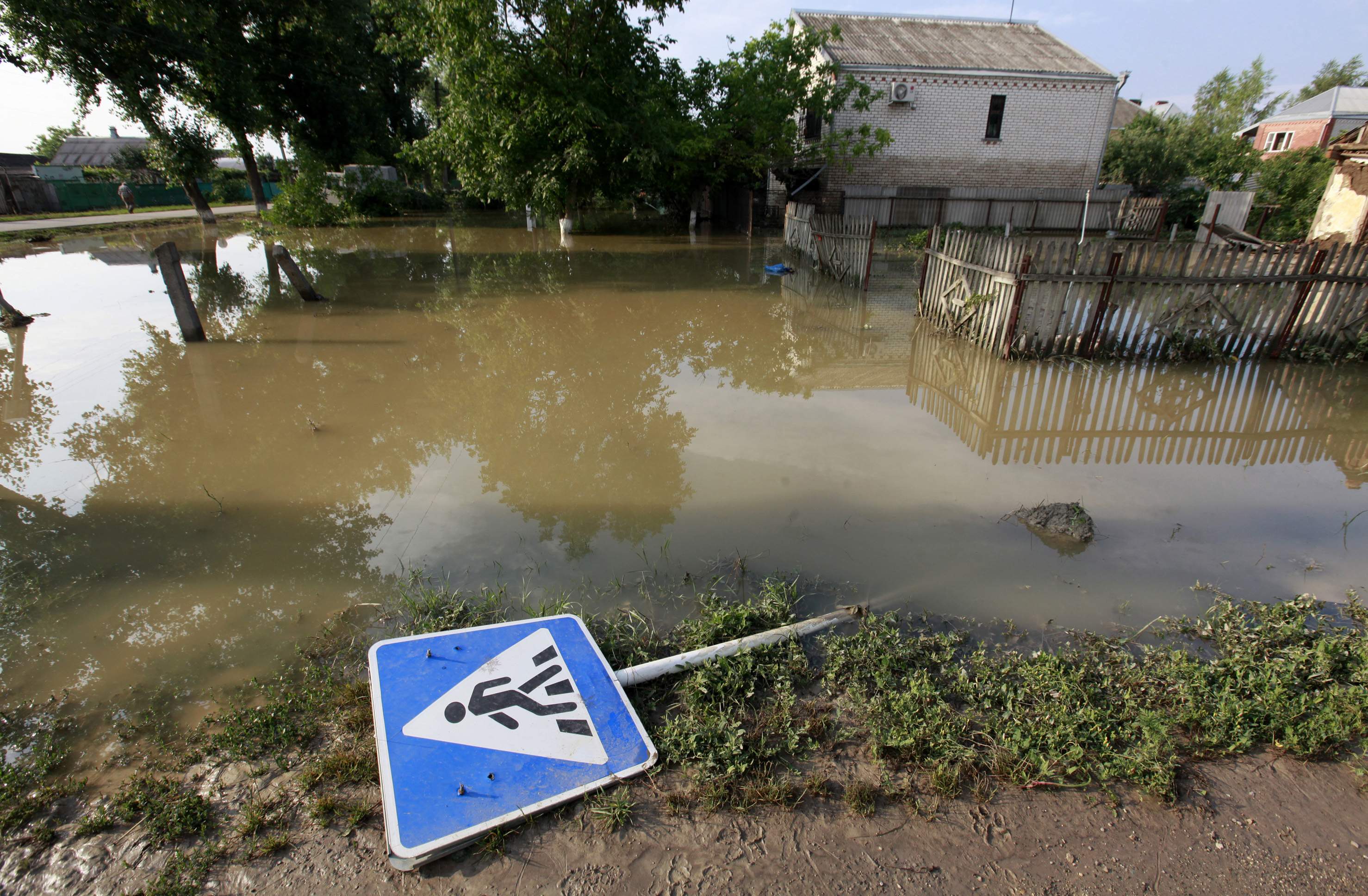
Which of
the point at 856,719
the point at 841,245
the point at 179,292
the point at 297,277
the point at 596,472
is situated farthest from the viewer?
the point at 841,245

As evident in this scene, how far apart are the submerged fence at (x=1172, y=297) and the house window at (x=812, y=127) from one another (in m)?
16.2

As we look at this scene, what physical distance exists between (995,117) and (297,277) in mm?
21854

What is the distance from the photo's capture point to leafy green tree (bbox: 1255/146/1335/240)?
17078 millimetres

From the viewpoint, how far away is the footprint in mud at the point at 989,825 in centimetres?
244

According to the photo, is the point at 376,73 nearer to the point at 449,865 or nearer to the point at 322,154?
the point at 322,154

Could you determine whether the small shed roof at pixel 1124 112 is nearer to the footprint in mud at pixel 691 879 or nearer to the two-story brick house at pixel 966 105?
the two-story brick house at pixel 966 105

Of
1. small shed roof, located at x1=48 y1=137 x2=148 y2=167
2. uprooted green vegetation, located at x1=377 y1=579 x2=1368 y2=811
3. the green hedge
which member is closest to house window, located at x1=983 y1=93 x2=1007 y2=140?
uprooted green vegetation, located at x1=377 y1=579 x2=1368 y2=811

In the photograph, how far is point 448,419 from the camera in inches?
263

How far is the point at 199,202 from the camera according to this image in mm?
23547

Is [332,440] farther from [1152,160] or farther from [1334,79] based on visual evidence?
[1334,79]

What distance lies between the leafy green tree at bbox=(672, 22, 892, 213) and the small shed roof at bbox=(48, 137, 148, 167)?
130 ft

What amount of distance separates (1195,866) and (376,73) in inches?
1389

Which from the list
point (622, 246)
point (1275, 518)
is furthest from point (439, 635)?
point (622, 246)

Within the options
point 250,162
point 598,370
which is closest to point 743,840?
point 598,370
